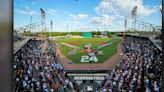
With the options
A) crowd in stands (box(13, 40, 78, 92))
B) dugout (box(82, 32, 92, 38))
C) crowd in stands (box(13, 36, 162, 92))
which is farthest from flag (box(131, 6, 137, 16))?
crowd in stands (box(13, 40, 78, 92))

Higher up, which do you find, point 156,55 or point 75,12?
point 75,12

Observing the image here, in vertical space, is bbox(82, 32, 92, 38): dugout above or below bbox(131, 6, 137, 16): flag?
below

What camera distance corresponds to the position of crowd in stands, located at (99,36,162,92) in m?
3.74

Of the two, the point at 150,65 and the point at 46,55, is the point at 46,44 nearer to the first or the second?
the point at 46,55

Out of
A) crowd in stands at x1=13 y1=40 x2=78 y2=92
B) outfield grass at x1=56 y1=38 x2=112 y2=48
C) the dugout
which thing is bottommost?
crowd in stands at x1=13 y1=40 x2=78 y2=92

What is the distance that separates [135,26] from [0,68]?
146 centimetres

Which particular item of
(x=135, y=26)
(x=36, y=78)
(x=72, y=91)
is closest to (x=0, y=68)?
(x=36, y=78)

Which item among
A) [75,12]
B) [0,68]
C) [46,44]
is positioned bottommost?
[0,68]

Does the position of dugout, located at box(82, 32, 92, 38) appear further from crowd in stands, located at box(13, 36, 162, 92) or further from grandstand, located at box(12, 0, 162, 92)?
crowd in stands, located at box(13, 36, 162, 92)

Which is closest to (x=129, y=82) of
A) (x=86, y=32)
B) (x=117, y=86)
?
(x=117, y=86)

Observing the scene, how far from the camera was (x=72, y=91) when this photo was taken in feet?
12.6

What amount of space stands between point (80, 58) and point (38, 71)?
1.52 feet

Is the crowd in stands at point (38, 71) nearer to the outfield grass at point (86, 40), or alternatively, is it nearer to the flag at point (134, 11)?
the outfield grass at point (86, 40)

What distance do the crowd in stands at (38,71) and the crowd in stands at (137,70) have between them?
437 millimetres
